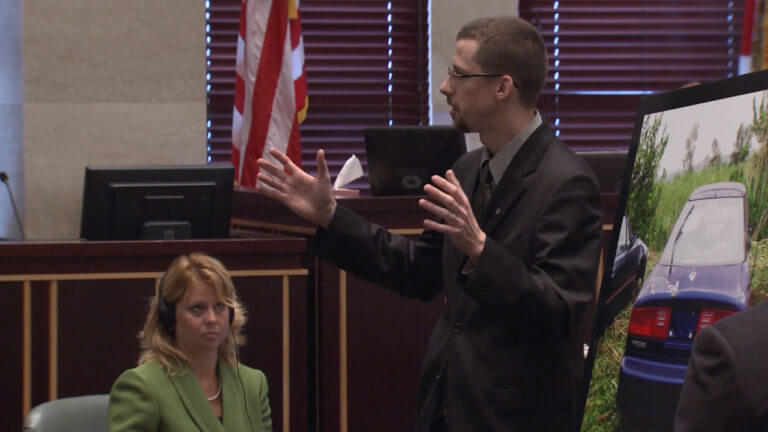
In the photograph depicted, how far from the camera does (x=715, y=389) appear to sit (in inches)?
42.2

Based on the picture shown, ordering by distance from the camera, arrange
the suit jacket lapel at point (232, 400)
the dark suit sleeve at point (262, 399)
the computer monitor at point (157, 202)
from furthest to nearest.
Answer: the computer monitor at point (157, 202) → the dark suit sleeve at point (262, 399) → the suit jacket lapel at point (232, 400)

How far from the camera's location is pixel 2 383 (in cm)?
411

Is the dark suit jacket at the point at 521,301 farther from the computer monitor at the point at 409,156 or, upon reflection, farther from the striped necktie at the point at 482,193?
the computer monitor at the point at 409,156

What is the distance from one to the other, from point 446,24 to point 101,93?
7.43ft

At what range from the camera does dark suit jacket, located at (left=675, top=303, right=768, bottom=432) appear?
3.45 ft

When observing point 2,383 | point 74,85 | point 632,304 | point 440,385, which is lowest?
point 2,383

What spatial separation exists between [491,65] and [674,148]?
1.66 ft

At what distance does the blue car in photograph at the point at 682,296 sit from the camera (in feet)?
5.60

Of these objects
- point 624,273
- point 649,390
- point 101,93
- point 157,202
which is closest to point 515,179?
point 624,273

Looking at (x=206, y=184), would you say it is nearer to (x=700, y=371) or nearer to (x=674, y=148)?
(x=674, y=148)

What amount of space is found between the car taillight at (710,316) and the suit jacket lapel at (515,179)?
0.61 meters

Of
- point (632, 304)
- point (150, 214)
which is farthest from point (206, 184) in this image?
point (632, 304)

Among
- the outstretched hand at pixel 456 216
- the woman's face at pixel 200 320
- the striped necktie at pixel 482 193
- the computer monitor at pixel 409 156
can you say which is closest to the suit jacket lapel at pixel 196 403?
the woman's face at pixel 200 320

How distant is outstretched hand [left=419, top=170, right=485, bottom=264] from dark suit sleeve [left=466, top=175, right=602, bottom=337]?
0.03 metres
